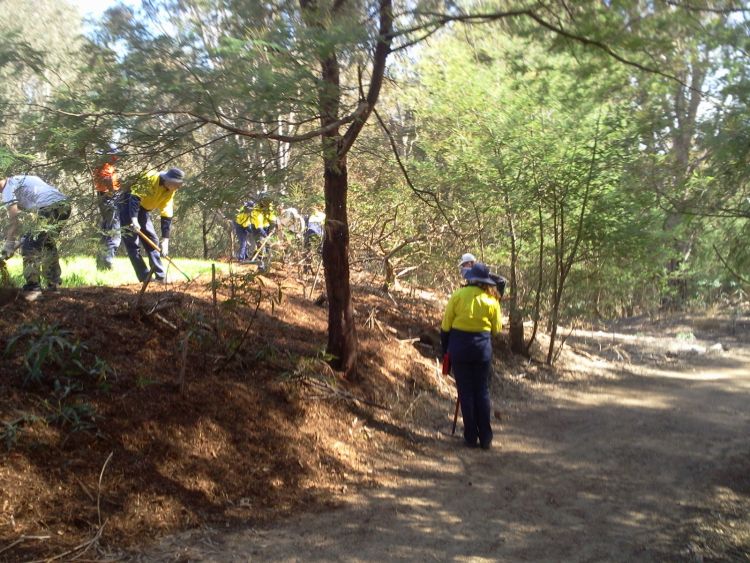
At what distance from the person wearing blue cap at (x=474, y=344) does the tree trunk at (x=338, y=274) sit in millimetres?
1287

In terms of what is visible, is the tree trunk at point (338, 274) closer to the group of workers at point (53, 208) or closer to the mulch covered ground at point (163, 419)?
the mulch covered ground at point (163, 419)

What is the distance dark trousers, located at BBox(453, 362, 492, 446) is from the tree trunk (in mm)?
1459

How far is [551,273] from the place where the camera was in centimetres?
1216

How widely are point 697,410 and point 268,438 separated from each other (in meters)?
6.52

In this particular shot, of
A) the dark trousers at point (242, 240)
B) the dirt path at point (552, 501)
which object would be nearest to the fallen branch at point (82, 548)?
the dirt path at point (552, 501)

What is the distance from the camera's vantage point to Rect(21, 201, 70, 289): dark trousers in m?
6.39

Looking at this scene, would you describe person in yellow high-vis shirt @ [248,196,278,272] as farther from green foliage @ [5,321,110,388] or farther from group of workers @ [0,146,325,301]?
green foliage @ [5,321,110,388]

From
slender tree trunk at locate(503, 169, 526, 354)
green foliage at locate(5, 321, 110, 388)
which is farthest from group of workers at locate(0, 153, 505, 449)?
slender tree trunk at locate(503, 169, 526, 354)

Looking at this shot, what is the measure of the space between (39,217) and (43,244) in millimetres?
428

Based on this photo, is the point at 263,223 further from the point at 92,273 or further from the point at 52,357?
the point at 52,357

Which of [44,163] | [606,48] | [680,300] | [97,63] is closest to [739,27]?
[606,48]

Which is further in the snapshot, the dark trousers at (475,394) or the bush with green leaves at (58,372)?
the dark trousers at (475,394)

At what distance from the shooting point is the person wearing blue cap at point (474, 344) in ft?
24.2

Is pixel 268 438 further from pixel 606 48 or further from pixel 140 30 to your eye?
pixel 606 48
